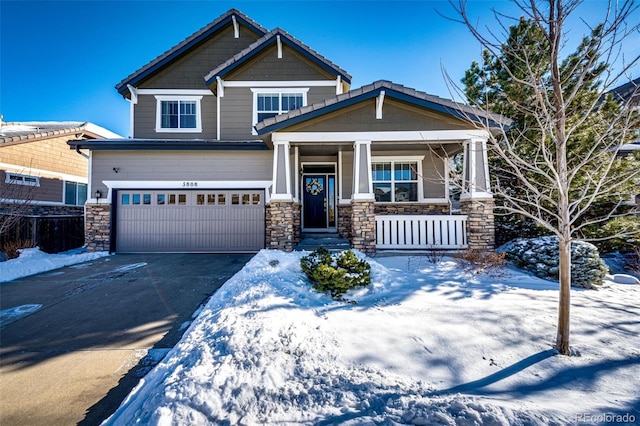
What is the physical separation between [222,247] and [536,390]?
932 centimetres

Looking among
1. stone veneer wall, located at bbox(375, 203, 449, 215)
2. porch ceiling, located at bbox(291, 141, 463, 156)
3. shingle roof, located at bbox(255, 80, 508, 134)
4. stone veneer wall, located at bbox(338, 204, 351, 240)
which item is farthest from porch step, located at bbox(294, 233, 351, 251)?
shingle roof, located at bbox(255, 80, 508, 134)

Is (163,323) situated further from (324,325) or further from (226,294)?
(324,325)

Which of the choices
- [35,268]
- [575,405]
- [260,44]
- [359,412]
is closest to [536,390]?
[575,405]

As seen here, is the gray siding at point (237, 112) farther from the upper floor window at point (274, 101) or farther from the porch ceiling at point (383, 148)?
the porch ceiling at point (383, 148)

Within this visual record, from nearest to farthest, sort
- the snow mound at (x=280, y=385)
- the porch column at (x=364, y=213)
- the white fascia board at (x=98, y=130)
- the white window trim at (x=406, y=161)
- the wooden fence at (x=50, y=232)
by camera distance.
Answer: the snow mound at (x=280, y=385) → the porch column at (x=364, y=213) → the wooden fence at (x=50, y=232) → the white window trim at (x=406, y=161) → the white fascia board at (x=98, y=130)

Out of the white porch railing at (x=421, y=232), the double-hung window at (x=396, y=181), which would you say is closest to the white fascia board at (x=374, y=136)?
the white porch railing at (x=421, y=232)

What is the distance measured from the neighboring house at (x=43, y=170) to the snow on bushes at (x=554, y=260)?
52.7 feet

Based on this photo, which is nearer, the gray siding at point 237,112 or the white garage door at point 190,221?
the white garage door at point 190,221

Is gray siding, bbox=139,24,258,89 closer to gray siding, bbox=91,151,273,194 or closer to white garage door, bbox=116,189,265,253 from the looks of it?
gray siding, bbox=91,151,273,194

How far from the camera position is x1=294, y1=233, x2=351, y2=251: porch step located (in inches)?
324

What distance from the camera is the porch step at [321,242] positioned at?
8234mm

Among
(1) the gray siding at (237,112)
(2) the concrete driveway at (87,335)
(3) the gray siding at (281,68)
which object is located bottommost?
(2) the concrete driveway at (87,335)

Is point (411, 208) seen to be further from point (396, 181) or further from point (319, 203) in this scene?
point (319, 203)

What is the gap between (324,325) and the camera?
3504 mm
